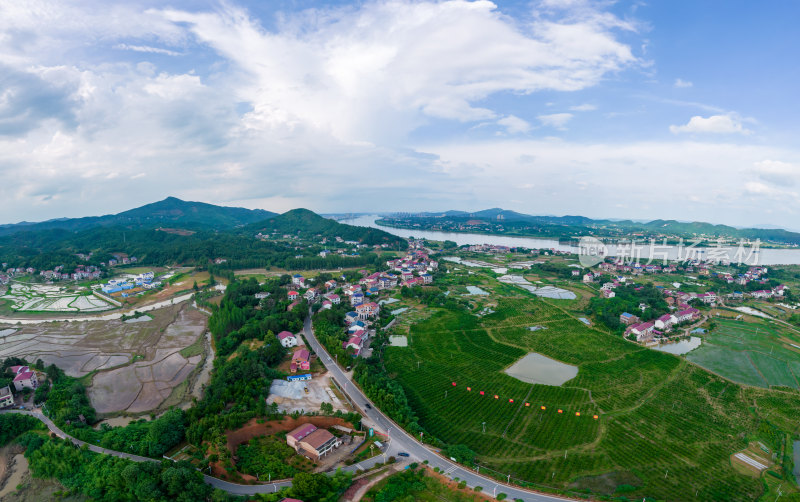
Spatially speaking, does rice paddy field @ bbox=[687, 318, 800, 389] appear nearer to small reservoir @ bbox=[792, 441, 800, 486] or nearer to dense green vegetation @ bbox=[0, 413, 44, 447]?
small reservoir @ bbox=[792, 441, 800, 486]

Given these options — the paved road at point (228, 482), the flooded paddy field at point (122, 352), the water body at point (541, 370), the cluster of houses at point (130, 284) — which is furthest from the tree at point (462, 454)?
the cluster of houses at point (130, 284)

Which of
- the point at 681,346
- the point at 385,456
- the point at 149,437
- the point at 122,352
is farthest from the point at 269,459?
the point at 681,346

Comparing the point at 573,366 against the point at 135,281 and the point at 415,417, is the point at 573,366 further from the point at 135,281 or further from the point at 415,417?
the point at 135,281

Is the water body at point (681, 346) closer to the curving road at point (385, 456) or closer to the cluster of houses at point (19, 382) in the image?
the curving road at point (385, 456)

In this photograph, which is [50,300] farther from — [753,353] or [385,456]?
[753,353]

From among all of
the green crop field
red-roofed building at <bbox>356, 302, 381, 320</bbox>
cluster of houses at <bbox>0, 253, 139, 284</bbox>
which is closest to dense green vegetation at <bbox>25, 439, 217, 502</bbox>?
the green crop field

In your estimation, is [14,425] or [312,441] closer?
[312,441]
